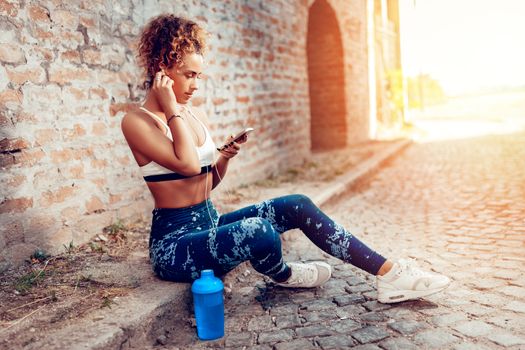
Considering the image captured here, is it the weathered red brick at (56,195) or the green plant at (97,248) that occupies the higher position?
the weathered red brick at (56,195)

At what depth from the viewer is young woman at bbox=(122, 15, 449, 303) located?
246 cm

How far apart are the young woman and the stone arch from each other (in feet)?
24.8

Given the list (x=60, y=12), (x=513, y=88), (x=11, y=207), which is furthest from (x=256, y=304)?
(x=513, y=88)

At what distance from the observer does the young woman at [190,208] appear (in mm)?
2459

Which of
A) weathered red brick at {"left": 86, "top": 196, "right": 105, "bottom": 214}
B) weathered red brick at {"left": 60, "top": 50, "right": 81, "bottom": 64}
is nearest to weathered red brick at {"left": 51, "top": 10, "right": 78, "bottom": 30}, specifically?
weathered red brick at {"left": 60, "top": 50, "right": 81, "bottom": 64}

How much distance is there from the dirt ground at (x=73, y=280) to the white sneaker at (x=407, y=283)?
1.39m

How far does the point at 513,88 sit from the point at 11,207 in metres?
49.0

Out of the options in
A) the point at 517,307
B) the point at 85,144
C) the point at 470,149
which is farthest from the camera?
the point at 470,149

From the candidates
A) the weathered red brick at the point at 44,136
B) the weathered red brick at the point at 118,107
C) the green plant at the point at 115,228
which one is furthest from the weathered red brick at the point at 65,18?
the green plant at the point at 115,228

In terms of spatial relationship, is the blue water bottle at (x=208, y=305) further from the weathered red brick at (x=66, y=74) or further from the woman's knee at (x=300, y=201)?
the weathered red brick at (x=66, y=74)

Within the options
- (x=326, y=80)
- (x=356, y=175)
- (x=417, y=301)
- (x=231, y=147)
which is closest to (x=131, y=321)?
(x=231, y=147)

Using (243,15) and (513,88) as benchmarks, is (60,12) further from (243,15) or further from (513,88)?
(513,88)

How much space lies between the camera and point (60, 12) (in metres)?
3.37

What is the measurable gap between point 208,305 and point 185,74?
123 centimetres
